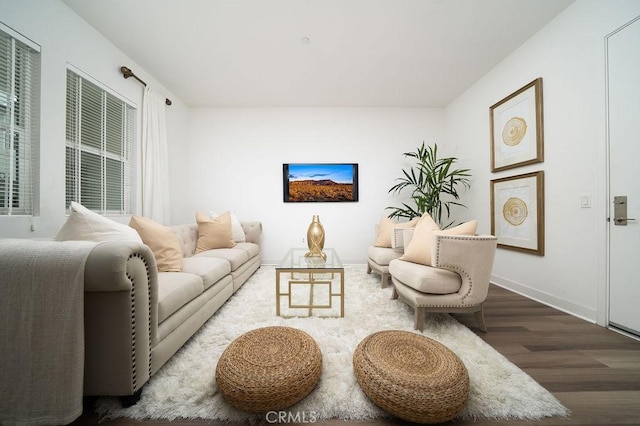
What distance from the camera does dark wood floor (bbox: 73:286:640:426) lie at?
3.22 ft

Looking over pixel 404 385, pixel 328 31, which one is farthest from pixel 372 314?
pixel 328 31

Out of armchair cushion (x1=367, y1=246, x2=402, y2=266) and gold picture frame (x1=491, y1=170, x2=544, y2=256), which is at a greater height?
gold picture frame (x1=491, y1=170, x2=544, y2=256)

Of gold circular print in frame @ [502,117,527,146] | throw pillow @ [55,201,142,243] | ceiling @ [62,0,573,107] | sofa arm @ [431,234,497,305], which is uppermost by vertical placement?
ceiling @ [62,0,573,107]

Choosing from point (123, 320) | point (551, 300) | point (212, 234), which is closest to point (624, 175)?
point (551, 300)

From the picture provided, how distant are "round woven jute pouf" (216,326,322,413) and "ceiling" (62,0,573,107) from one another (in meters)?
2.67

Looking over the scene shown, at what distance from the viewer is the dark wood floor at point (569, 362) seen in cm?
98

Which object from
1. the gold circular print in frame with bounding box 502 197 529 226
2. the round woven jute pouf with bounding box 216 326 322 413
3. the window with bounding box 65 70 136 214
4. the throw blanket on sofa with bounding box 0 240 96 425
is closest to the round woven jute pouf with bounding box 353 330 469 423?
the round woven jute pouf with bounding box 216 326 322 413

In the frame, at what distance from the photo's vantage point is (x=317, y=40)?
7.68 feet

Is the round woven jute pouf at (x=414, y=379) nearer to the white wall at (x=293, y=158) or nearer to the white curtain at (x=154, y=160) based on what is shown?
the white wall at (x=293, y=158)

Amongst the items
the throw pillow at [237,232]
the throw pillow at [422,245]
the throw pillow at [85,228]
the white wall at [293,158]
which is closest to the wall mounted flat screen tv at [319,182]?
the white wall at [293,158]

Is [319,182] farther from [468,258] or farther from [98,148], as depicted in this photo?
[98,148]

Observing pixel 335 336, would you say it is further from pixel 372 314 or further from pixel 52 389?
pixel 52 389

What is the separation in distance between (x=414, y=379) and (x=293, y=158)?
11.5 ft

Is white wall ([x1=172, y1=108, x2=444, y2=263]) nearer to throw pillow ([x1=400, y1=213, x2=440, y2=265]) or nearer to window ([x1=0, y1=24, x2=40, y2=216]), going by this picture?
throw pillow ([x1=400, y1=213, x2=440, y2=265])
